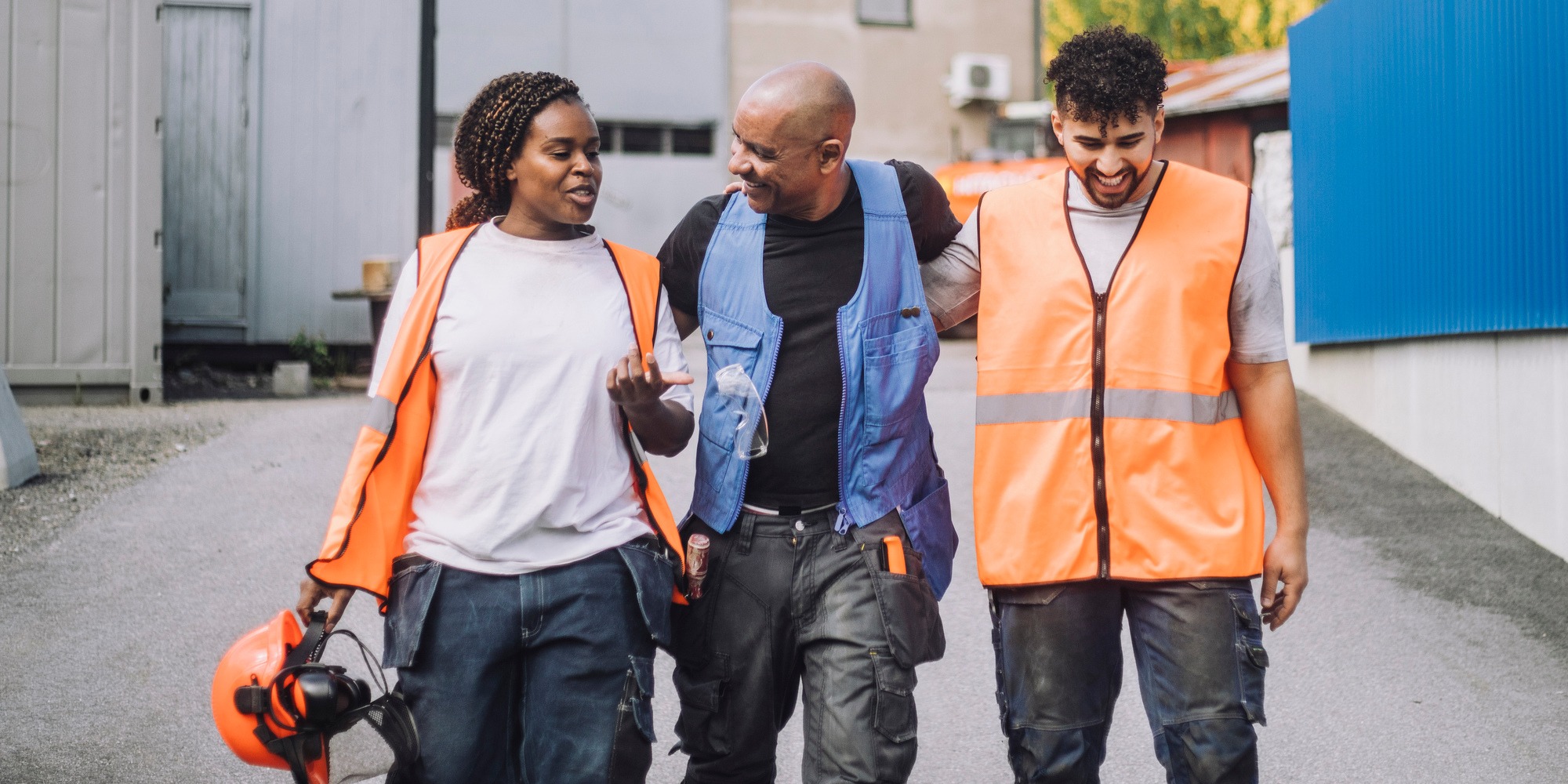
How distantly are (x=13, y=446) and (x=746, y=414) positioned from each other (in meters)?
5.85

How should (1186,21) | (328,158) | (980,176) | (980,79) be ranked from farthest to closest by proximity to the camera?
1. (1186,21)
2. (980,79)
3. (980,176)
4. (328,158)

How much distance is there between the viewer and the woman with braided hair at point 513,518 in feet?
9.68

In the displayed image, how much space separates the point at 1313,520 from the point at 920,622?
523 centimetres

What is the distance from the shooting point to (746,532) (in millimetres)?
3305

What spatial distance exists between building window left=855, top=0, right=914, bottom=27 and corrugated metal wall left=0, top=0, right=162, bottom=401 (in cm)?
1138

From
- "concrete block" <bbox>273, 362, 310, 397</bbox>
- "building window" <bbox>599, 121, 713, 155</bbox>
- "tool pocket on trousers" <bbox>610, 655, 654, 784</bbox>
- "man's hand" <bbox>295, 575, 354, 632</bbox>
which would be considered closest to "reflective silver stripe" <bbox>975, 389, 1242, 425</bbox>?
"tool pocket on trousers" <bbox>610, 655, 654, 784</bbox>

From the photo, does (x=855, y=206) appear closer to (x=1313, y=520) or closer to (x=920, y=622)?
(x=920, y=622)

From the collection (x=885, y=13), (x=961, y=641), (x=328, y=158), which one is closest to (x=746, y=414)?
(x=961, y=641)

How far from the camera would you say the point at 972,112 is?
1981 centimetres

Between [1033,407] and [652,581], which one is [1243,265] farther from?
[652,581]

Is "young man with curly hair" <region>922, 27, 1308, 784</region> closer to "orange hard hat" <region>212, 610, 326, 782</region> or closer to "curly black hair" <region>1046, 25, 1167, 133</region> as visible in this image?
"curly black hair" <region>1046, 25, 1167, 133</region>

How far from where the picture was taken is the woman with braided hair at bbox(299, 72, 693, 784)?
9.68 ft

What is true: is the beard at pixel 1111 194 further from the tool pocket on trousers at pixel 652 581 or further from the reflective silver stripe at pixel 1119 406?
the tool pocket on trousers at pixel 652 581

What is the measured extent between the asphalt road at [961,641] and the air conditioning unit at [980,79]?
11.7m
